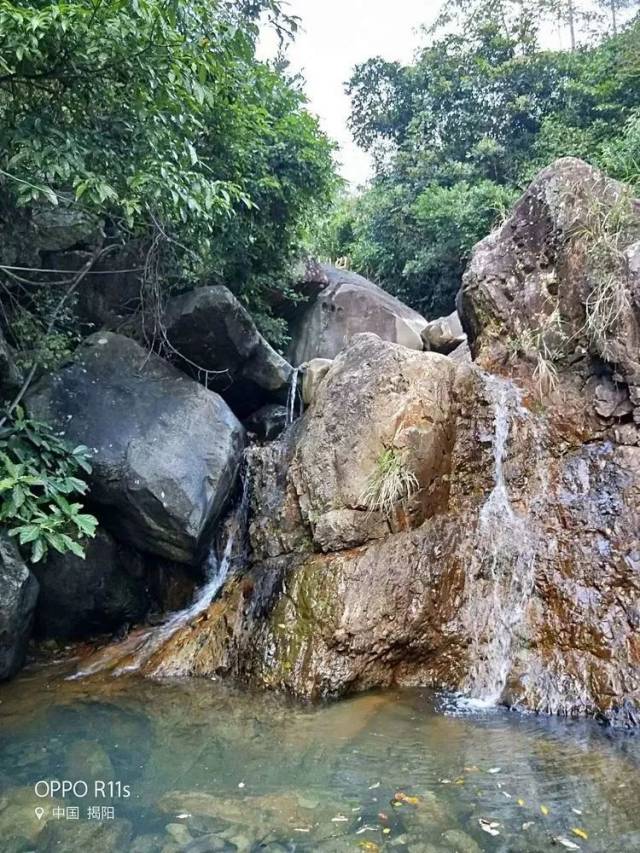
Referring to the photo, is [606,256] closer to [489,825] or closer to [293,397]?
[293,397]

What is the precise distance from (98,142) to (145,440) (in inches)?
125

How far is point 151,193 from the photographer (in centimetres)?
571

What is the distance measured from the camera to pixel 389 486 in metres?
6.44

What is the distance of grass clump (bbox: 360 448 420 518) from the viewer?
6.45 meters

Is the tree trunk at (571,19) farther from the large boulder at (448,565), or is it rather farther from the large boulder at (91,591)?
the large boulder at (91,591)

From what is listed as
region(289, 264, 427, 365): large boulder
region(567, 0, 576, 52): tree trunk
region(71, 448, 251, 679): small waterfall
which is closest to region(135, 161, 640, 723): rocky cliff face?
region(71, 448, 251, 679): small waterfall

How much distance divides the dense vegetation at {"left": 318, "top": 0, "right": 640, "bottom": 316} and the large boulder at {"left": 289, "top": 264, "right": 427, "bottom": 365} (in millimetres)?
1881

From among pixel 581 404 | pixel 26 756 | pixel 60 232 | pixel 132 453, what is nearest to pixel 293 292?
pixel 60 232

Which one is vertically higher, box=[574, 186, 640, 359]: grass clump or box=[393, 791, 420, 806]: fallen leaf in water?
box=[574, 186, 640, 359]: grass clump

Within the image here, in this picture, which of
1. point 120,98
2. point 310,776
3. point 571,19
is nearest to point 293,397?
point 120,98

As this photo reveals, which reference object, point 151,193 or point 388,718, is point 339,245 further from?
point 388,718

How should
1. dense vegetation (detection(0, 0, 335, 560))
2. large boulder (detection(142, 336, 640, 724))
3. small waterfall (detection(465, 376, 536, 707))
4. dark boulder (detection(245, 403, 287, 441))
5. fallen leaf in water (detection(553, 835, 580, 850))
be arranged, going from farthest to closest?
1. dark boulder (detection(245, 403, 287, 441))
2. small waterfall (detection(465, 376, 536, 707))
3. large boulder (detection(142, 336, 640, 724))
4. dense vegetation (detection(0, 0, 335, 560))
5. fallen leaf in water (detection(553, 835, 580, 850))

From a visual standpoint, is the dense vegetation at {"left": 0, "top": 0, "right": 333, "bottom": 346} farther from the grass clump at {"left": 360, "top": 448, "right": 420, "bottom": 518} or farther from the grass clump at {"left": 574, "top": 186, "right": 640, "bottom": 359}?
the grass clump at {"left": 574, "top": 186, "right": 640, "bottom": 359}

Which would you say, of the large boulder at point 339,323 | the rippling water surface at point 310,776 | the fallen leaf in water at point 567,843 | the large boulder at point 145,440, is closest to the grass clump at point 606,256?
the rippling water surface at point 310,776
